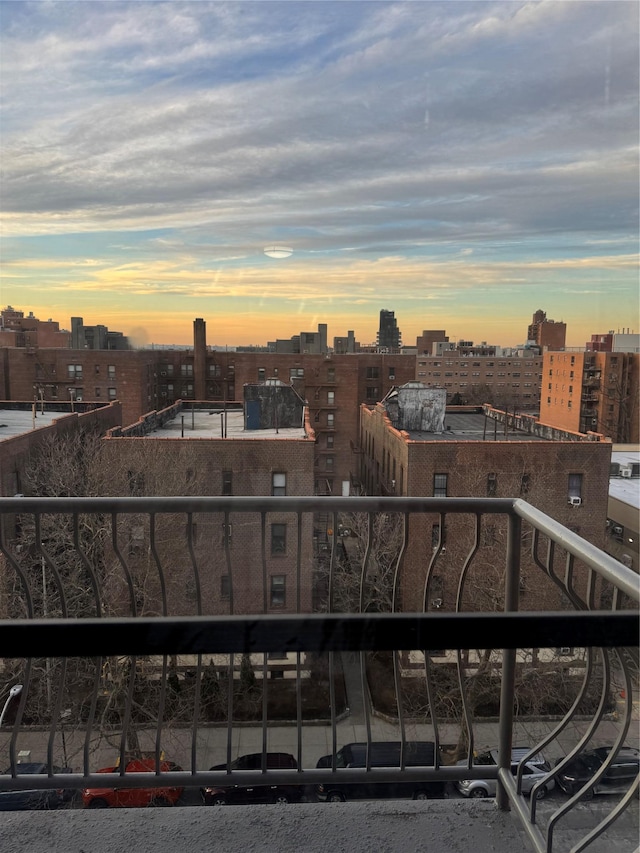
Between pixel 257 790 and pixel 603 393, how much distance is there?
27520 millimetres

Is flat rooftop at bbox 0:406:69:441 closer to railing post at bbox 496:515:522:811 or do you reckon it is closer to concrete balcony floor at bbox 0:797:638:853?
concrete balcony floor at bbox 0:797:638:853

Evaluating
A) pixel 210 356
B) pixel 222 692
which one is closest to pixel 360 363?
pixel 210 356

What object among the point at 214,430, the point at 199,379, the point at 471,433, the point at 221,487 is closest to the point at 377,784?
the point at 221,487

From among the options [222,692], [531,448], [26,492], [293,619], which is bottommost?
[222,692]

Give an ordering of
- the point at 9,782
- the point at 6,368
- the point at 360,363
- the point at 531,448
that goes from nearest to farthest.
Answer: the point at 9,782 → the point at 531,448 → the point at 6,368 → the point at 360,363

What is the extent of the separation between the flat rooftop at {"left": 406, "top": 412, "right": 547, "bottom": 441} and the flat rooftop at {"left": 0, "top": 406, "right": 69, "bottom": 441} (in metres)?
7.21

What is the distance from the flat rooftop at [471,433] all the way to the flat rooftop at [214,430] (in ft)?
7.97

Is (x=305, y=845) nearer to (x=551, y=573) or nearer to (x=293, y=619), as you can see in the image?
(x=551, y=573)

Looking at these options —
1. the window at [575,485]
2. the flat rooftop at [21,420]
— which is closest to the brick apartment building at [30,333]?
the flat rooftop at [21,420]

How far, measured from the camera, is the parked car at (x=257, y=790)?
61.5 inches

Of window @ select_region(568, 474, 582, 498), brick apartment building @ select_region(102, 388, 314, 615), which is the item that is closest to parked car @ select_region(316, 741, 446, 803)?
brick apartment building @ select_region(102, 388, 314, 615)

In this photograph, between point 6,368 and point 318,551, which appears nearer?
point 318,551

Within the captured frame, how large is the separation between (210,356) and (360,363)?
209 inches

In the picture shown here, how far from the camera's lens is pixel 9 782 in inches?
53.3
